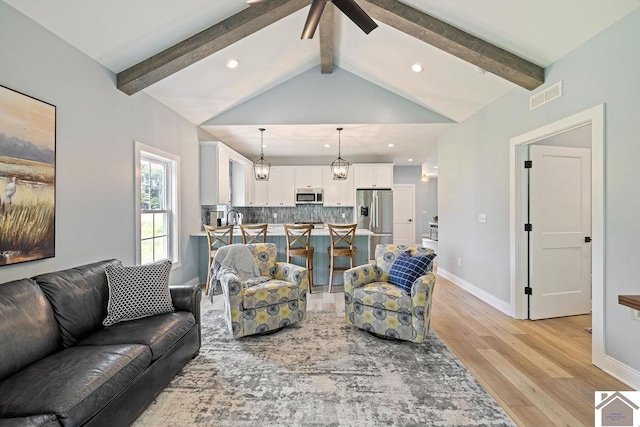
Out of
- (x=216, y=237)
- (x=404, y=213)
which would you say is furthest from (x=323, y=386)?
(x=404, y=213)

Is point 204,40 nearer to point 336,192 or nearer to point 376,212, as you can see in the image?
point 336,192

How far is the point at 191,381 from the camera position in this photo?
2.32 metres

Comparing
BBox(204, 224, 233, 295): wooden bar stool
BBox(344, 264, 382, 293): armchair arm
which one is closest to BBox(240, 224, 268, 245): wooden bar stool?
BBox(204, 224, 233, 295): wooden bar stool

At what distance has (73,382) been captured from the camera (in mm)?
1511

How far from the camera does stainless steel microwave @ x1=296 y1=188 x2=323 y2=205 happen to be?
25.3ft

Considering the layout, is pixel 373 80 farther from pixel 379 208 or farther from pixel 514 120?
pixel 379 208

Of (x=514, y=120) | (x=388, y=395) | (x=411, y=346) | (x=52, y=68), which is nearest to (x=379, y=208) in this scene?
(x=514, y=120)

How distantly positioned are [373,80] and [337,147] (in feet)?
6.93

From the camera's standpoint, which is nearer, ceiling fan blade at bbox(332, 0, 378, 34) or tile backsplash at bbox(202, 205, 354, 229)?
ceiling fan blade at bbox(332, 0, 378, 34)

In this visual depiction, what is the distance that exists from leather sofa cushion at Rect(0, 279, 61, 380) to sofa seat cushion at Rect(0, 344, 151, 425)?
0.23 ft

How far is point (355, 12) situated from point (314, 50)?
2.09 m

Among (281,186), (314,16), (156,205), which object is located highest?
(314,16)

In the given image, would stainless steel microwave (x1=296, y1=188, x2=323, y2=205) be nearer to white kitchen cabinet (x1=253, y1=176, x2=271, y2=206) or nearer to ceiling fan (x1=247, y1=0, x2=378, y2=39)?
white kitchen cabinet (x1=253, y1=176, x2=271, y2=206)

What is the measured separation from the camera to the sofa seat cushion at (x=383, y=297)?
9.61 feet
